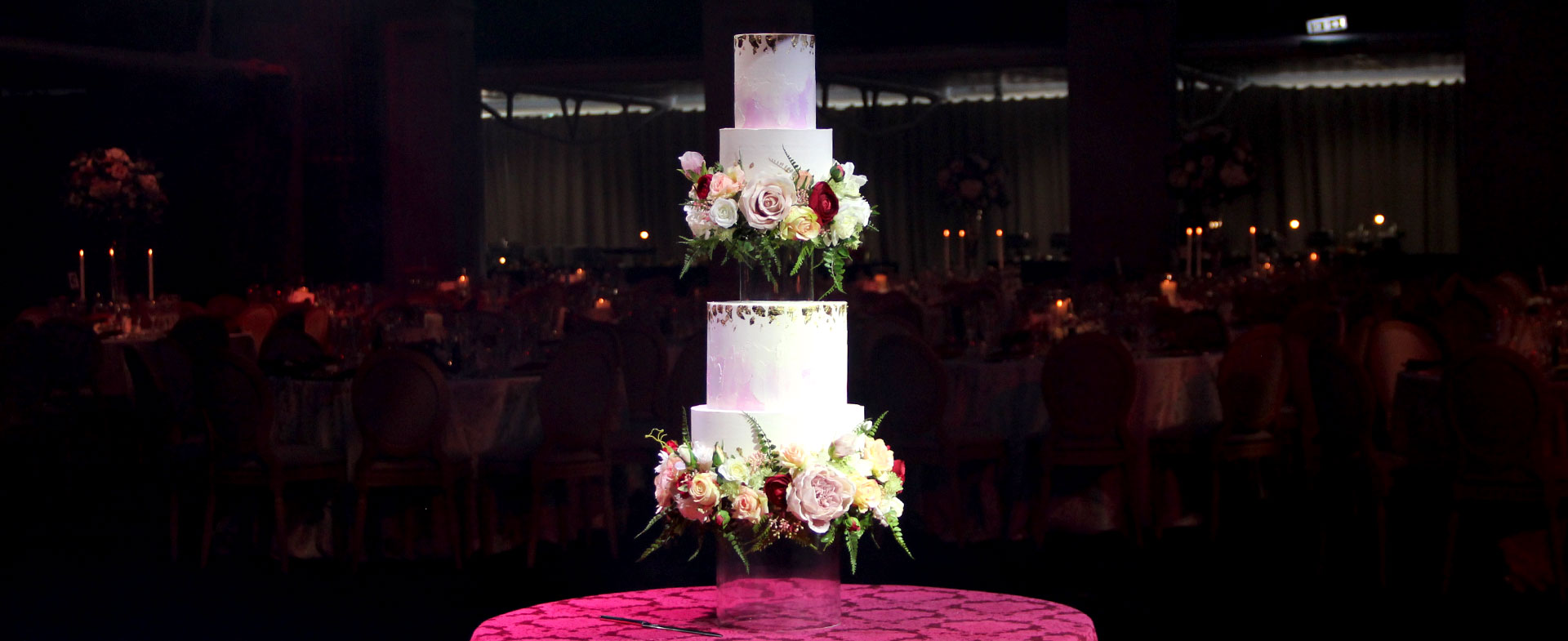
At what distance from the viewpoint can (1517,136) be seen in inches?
445

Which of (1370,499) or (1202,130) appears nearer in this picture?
(1370,499)

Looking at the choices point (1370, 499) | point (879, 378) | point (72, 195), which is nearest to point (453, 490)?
point (879, 378)

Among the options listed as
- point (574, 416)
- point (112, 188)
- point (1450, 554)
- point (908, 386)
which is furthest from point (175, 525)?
point (1450, 554)

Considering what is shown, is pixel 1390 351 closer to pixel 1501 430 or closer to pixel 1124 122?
pixel 1501 430

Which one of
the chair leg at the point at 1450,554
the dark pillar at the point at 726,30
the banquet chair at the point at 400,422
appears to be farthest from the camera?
the dark pillar at the point at 726,30

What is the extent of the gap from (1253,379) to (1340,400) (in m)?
0.92

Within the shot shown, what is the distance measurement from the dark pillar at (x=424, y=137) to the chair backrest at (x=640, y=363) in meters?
5.85

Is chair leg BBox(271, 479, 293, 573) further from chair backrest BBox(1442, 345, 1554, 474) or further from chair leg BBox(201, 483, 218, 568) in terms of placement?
chair backrest BBox(1442, 345, 1554, 474)

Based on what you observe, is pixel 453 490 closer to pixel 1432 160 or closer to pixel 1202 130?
pixel 1202 130

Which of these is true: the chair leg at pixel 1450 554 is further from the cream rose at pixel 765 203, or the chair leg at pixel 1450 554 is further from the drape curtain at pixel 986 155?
the drape curtain at pixel 986 155

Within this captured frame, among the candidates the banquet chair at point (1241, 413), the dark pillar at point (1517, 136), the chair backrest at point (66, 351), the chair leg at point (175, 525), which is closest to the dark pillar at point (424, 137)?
the chair backrest at point (66, 351)

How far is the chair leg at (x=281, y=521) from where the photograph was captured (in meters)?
6.20

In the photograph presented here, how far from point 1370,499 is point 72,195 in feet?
25.4

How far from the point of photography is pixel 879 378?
6684 millimetres
